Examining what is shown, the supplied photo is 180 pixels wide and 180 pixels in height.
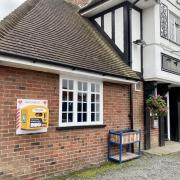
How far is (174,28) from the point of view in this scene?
11.6 m

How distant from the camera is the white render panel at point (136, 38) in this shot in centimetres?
984

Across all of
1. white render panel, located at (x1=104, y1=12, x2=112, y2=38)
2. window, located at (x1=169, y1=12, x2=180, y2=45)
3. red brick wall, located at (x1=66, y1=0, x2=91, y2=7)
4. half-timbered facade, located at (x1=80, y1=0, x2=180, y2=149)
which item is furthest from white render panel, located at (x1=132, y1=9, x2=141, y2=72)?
red brick wall, located at (x1=66, y1=0, x2=91, y2=7)

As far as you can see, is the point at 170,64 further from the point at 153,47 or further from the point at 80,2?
the point at 80,2

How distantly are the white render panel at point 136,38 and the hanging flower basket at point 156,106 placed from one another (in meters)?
1.37

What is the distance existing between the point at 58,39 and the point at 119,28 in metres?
3.36

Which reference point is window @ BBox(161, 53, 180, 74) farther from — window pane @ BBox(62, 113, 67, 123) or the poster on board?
the poster on board

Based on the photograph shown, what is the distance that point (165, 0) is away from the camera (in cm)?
1090

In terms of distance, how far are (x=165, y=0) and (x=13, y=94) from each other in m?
8.41

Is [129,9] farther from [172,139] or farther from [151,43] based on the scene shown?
[172,139]

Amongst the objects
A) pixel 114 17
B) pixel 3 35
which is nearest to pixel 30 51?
pixel 3 35

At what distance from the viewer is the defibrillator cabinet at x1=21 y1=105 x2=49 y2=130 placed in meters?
5.67

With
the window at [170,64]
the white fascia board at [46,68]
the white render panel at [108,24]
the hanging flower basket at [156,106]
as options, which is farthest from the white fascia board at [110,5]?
the hanging flower basket at [156,106]

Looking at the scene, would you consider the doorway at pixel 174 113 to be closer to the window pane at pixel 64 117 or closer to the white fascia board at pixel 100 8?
the white fascia board at pixel 100 8

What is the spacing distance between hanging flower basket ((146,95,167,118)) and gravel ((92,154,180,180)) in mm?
1739
